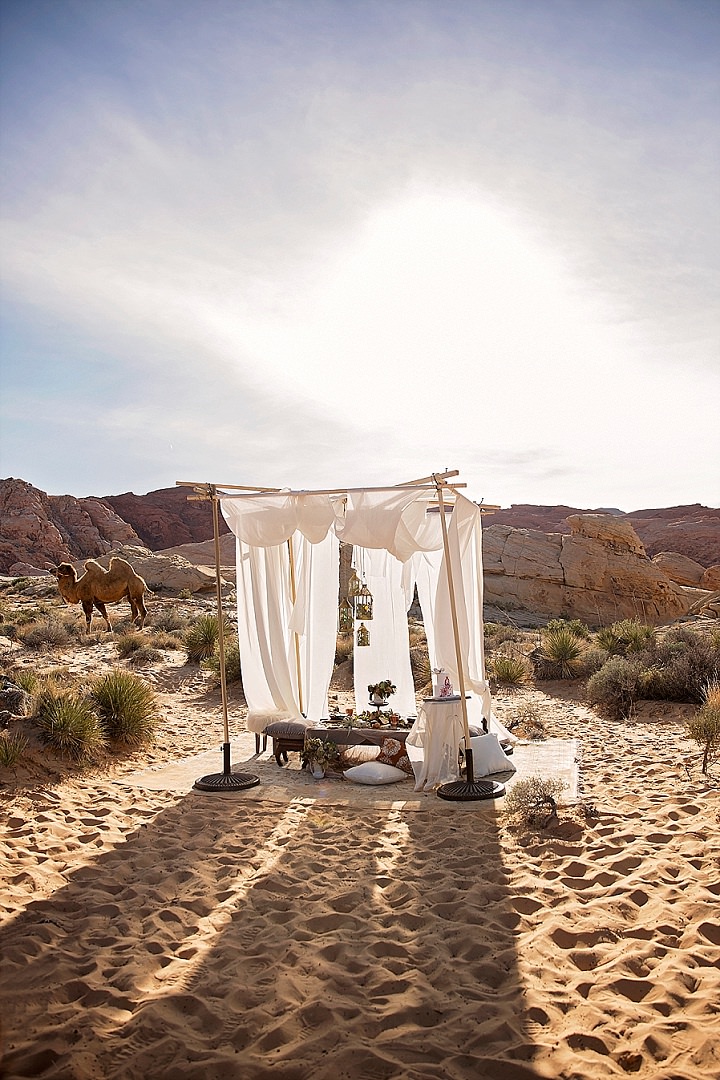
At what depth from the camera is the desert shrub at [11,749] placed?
6.61m

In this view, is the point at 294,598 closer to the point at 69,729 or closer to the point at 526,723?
the point at 69,729

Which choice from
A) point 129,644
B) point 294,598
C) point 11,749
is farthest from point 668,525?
point 11,749

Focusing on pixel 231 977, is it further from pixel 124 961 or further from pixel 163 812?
pixel 163 812

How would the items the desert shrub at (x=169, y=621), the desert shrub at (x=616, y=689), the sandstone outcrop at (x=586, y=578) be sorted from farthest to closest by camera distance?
the sandstone outcrop at (x=586, y=578) < the desert shrub at (x=169, y=621) < the desert shrub at (x=616, y=689)

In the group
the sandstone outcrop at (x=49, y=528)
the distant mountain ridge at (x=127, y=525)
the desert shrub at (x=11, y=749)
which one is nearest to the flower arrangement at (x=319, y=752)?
the desert shrub at (x=11, y=749)

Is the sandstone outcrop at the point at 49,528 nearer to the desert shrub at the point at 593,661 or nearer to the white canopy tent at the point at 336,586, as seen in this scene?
the desert shrub at the point at 593,661

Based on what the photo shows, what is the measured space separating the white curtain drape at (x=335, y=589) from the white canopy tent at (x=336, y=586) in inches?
0.5

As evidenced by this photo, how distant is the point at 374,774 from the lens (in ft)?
24.2

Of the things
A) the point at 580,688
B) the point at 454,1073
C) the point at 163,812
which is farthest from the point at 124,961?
the point at 580,688

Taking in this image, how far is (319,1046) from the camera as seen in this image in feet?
9.51

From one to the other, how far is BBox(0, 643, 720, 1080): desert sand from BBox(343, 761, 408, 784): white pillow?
1.82ft

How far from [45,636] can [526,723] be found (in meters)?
10.1

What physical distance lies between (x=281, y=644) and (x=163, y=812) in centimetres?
254

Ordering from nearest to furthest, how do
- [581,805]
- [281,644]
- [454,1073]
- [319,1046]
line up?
1. [454,1073]
2. [319,1046]
3. [581,805]
4. [281,644]
